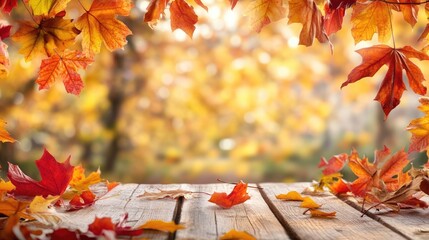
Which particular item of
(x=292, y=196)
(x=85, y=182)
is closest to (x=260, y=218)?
(x=292, y=196)

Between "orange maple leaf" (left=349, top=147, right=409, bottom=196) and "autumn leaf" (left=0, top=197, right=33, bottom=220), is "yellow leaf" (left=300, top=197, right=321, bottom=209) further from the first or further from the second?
"autumn leaf" (left=0, top=197, right=33, bottom=220)

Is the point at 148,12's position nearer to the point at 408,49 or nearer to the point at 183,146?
the point at 408,49

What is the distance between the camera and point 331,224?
4.04 ft

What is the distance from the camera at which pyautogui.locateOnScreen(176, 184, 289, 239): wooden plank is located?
111 cm

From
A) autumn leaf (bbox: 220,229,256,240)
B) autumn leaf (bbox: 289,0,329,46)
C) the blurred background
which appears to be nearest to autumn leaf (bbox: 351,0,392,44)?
autumn leaf (bbox: 289,0,329,46)

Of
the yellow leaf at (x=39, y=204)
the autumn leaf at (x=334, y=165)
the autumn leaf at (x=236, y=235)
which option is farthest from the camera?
the autumn leaf at (x=334, y=165)

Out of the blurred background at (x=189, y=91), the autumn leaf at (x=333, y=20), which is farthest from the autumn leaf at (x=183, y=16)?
the blurred background at (x=189, y=91)

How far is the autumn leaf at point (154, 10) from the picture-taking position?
121 cm

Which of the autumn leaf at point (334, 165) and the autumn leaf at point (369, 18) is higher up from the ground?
the autumn leaf at point (369, 18)

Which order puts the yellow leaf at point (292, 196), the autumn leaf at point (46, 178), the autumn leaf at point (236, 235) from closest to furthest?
1. the autumn leaf at point (236, 235)
2. the autumn leaf at point (46, 178)
3. the yellow leaf at point (292, 196)

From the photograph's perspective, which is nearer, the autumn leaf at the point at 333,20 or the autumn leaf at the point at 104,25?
the autumn leaf at the point at 104,25

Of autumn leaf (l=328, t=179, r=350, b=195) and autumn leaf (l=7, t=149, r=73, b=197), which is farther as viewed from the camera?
autumn leaf (l=328, t=179, r=350, b=195)

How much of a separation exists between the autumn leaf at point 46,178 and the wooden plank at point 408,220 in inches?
30.4

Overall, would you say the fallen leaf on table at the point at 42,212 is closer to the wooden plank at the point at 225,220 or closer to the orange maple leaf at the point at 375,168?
the wooden plank at the point at 225,220
